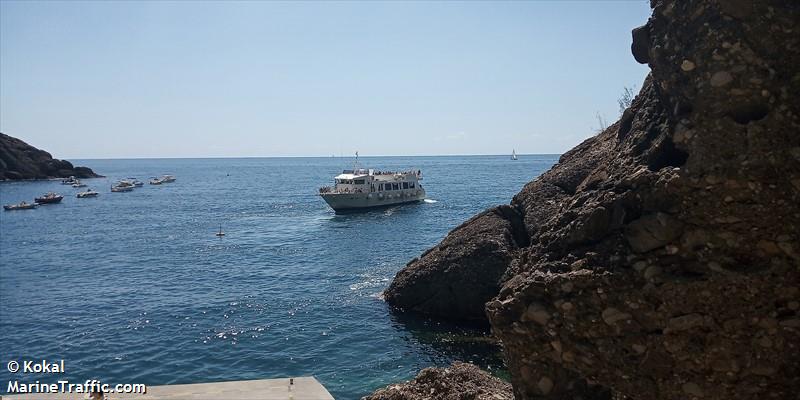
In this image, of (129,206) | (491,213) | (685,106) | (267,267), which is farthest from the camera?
(129,206)

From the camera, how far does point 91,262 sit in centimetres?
4544

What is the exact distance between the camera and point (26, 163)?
159375 millimetres

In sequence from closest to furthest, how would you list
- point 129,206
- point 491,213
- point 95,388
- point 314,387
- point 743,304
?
point 743,304 → point 95,388 → point 314,387 → point 491,213 → point 129,206

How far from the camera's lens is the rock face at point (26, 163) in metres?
153

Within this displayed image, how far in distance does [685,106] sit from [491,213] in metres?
21.0

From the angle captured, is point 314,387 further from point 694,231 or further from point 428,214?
point 428,214

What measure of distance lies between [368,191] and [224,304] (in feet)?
149

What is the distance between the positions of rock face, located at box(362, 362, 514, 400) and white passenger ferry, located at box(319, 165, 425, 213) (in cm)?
5880

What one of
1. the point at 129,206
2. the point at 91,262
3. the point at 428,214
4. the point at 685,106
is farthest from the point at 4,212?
the point at 685,106

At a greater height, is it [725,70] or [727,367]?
[725,70]

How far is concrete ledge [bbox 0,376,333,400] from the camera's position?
14414 mm

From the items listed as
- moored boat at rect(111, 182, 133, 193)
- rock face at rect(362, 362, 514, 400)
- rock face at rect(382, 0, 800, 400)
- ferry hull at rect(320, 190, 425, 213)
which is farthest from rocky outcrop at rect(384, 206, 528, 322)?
moored boat at rect(111, 182, 133, 193)

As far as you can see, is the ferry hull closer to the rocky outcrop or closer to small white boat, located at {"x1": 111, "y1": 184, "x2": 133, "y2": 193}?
the rocky outcrop

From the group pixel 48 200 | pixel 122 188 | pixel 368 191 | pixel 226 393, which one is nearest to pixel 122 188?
pixel 122 188
